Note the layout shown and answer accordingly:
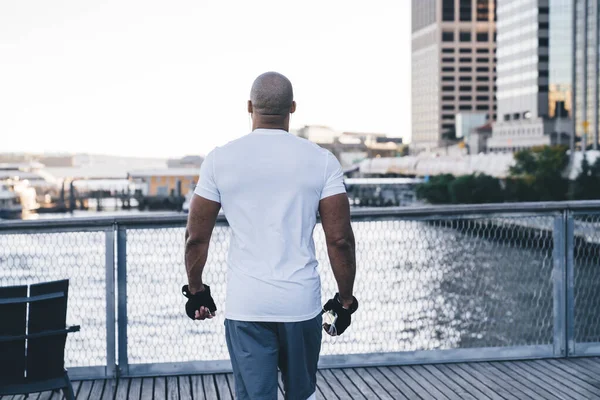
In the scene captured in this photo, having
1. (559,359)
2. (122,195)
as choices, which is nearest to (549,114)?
(122,195)

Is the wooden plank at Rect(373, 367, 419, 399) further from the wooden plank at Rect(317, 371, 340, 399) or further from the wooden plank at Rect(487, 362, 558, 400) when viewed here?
the wooden plank at Rect(487, 362, 558, 400)

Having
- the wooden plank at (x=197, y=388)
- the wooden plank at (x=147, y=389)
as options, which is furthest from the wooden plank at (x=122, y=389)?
the wooden plank at (x=197, y=388)

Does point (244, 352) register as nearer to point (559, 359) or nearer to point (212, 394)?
point (212, 394)

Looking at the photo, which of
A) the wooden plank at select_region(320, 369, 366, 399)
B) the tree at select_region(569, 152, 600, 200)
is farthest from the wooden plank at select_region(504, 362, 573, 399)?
the tree at select_region(569, 152, 600, 200)

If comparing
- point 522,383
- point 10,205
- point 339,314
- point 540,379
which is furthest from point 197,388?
point 10,205

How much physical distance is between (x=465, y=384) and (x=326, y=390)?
0.98m

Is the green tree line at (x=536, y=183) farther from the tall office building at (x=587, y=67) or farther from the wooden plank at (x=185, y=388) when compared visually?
the wooden plank at (x=185, y=388)

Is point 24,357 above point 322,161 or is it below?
below

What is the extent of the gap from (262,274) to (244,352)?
303 millimetres

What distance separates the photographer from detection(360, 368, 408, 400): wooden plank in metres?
5.35

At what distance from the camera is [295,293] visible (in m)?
2.99

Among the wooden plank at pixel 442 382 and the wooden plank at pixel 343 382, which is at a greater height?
the wooden plank at pixel 343 382

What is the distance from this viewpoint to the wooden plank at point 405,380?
17.7 ft

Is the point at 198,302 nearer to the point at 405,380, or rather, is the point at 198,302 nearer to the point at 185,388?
the point at 185,388
